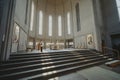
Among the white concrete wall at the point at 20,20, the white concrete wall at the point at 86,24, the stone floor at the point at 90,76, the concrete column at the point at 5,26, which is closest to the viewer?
the stone floor at the point at 90,76

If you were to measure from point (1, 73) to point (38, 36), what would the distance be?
12990 millimetres

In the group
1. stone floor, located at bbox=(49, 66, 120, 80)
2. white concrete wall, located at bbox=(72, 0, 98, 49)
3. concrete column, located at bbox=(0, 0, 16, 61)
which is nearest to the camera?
stone floor, located at bbox=(49, 66, 120, 80)

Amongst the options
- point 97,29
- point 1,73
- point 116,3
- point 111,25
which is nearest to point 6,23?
point 1,73

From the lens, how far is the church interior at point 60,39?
3.58 meters

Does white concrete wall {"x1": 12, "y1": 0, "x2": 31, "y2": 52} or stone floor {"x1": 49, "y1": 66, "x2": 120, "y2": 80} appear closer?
stone floor {"x1": 49, "y1": 66, "x2": 120, "y2": 80}

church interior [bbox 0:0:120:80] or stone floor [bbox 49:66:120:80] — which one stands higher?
church interior [bbox 0:0:120:80]

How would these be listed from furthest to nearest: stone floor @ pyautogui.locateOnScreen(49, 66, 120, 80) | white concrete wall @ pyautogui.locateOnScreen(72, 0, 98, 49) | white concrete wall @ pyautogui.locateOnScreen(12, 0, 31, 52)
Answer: white concrete wall @ pyautogui.locateOnScreen(72, 0, 98, 49) → white concrete wall @ pyautogui.locateOnScreen(12, 0, 31, 52) → stone floor @ pyautogui.locateOnScreen(49, 66, 120, 80)

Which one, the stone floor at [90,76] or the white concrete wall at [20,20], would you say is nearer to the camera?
the stone floor at [90,76]

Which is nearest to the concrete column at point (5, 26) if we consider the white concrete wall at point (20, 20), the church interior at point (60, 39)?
the church interior at point (60, 39)

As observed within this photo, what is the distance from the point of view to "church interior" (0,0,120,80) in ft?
11.8

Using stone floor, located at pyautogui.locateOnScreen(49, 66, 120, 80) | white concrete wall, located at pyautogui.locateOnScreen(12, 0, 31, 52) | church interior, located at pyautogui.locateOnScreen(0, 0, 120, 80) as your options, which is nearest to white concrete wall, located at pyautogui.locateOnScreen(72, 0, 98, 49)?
church interior, located at pyautogui.locateOnScreen(0, 0, 120, 80)

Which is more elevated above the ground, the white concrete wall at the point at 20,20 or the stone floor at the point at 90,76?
the white concrete wall at the point at 20,20

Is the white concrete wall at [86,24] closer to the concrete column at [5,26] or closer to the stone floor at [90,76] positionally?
the stone floor at [90,76]

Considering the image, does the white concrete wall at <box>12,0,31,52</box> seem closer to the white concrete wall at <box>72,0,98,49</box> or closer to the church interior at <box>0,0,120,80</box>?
the church interior at <box>0,0,120,80</box>
